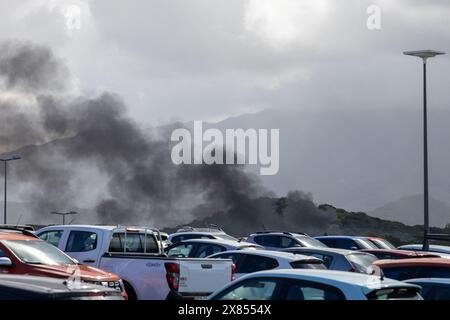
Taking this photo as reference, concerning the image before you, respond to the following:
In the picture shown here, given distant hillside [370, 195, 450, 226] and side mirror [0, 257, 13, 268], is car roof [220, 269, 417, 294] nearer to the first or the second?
side mirror [0, 257, 13, 268]

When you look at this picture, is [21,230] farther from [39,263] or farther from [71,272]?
[71,272]

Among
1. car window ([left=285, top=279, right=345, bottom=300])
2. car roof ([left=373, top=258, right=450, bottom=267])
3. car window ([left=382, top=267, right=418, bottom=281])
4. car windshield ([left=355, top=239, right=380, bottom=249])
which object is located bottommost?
car windshield ([left=355, top=239, right=380, bottom=249])

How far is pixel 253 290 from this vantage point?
387 inches

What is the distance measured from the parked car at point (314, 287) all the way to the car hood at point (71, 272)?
15.3ft

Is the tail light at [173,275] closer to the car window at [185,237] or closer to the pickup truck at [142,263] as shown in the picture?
the pickup truck at [142,263]

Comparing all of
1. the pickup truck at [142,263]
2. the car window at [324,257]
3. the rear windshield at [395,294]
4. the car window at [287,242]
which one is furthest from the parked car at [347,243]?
the rear windshield at [395,294]

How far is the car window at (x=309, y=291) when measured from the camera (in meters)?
9.27

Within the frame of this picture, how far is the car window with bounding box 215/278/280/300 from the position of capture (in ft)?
31.8

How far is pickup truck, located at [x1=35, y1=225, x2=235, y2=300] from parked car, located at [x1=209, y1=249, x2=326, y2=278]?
117 cm

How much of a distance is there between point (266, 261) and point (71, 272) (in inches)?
148

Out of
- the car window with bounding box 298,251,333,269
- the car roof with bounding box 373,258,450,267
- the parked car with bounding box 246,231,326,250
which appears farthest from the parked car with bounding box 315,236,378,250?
the car roof with bounding box 373,258,450,267

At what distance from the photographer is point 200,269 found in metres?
15.1
